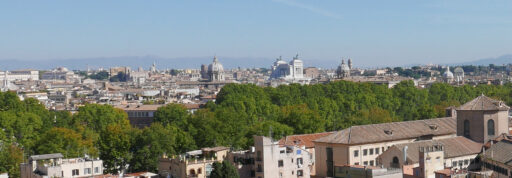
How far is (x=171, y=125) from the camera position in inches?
2682

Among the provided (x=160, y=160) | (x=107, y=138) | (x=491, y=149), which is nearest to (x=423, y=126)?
(x=491, y=149)

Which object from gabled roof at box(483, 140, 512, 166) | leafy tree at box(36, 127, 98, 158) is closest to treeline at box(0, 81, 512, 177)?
leafy tree at box(36, 127, 98, 158)

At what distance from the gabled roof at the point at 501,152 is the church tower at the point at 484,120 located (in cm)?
602

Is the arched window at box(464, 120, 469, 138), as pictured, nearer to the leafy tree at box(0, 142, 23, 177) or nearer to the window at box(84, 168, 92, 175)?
the window at box(84, 168, 92, 175)

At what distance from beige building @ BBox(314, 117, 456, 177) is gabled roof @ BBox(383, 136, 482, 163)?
11.6 feet

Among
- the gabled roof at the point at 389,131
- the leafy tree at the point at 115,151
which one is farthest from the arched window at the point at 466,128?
the leafy tree at the point at 115,151

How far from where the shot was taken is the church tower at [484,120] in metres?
52.9

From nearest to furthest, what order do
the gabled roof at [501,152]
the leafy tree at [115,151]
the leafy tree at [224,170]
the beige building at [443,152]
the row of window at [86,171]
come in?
the gabled roof at [501,152], the leafy tree at [224,170], the row of window at [86,171], the beige building at [443,152], the leafy tree at [115,151]

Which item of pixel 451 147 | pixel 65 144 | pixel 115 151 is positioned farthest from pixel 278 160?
pixel 65 144

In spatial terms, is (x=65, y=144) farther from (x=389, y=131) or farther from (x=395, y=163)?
(x=395, y=163)

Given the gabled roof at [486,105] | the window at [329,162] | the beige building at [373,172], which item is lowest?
the window at [329,162]

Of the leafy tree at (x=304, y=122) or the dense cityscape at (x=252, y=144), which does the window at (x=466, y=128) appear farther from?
the leafy tree at (x=304, y=122)

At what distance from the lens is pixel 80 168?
45.7 m

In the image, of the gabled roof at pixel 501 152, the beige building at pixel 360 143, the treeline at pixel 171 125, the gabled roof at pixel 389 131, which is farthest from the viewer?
the treeline at pixel 171 125
